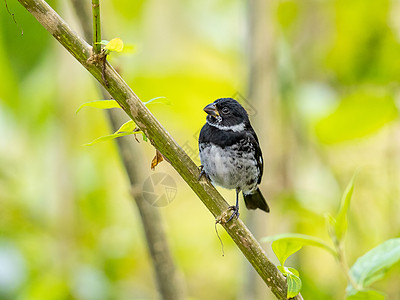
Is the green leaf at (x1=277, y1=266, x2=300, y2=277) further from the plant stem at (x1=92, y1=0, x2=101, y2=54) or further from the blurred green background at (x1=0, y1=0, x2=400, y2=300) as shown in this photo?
the blurred green background at (x1=0, y1=0, x2=400, y2=300)

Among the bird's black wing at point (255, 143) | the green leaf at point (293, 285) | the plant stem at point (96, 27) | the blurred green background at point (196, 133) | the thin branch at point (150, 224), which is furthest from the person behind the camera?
the bird's black wing at point (255, 143)

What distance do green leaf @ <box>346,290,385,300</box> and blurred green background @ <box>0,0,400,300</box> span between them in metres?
0.61

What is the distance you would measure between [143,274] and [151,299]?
229 mm

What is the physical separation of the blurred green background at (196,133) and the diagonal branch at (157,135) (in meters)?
0.51

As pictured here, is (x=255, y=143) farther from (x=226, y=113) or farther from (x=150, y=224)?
(x=150, y=224)

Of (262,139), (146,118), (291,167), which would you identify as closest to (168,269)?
(262,139)

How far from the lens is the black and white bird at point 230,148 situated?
6.12 ft

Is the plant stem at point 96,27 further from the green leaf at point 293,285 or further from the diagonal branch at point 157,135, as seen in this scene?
the green leaf at point 293,285

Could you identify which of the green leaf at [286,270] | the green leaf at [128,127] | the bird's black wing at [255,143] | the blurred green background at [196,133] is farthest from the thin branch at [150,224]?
the bird's black wing at [255,143]

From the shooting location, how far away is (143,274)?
2.58 metres

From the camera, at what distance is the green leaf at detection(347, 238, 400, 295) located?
101 centimetres

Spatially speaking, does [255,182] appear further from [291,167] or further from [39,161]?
[39,161]

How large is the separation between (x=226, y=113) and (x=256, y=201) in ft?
1.09

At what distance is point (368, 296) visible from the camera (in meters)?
0.99
